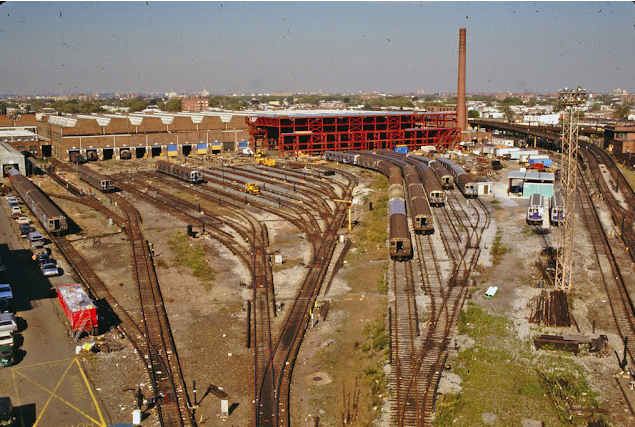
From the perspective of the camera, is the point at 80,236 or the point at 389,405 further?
the point at 80,236

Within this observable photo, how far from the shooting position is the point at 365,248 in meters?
36.7

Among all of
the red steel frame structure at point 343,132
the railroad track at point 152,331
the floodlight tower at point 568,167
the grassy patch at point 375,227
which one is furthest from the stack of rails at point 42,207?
the red steel frame structure at point 343,132

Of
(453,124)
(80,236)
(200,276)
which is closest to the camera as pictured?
(200,276)

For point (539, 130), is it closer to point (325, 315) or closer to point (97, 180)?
point (97, 180)

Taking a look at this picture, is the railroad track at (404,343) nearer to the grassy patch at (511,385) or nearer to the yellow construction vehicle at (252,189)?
the grassy patch at (511,385)

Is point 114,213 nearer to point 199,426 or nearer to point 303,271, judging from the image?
point 303,271

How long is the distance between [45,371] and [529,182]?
146 feet

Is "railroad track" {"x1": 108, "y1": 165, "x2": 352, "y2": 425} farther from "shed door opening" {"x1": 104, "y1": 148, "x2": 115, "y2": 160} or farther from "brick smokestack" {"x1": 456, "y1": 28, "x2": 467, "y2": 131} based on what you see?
"brick smokestack" {"x1": 456, "y1": 28, "x2": 467, "y2": 131}

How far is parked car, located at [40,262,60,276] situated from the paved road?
496mm

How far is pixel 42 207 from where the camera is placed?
42.2 m

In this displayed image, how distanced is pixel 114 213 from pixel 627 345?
38.1 metres

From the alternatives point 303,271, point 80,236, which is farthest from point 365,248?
point 80,236

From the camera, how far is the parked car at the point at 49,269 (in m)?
31.7

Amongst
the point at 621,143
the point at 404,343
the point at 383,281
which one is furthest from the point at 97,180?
the point at 621,143
